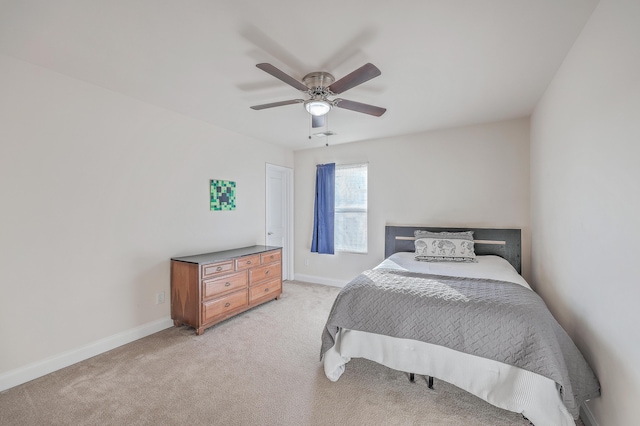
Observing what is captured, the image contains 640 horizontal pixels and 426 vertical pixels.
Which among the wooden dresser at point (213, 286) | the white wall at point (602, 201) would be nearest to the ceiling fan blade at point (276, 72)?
the white wall at point (602, 201)

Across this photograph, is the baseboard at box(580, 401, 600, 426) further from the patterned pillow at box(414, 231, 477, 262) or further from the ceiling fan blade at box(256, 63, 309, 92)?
the ceiling fan blade at box(256, 63, 309, 92)

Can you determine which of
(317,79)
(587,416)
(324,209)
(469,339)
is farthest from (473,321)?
(324,209)

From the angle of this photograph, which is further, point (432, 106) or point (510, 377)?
point (432, 106)

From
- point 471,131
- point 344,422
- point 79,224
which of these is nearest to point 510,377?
point 344,422

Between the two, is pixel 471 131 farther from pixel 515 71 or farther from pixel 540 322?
pixel 540 322

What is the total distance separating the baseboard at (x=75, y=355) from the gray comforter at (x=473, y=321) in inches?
79.7

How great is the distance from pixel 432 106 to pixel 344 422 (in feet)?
10.00

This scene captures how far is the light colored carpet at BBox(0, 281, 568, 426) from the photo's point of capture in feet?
5.79

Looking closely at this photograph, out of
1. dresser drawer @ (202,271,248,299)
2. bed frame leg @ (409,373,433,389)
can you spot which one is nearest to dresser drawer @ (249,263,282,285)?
dresser drawer @ (202,271,248,299)

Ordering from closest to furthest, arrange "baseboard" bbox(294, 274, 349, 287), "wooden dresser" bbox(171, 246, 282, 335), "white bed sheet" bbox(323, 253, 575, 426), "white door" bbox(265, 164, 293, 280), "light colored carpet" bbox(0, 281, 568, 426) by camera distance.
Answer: "white bed sheet" bbox(323, 253, 575, 426), "light colored carpet" bbox(0, 281, 568, 426), "wooden dresser" bbox(171, 246, 282, 335), "baseboard" bbox(294, 274, 349, 287), "white door" bbox(265, 164, 293, 280)

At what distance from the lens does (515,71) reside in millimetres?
2328

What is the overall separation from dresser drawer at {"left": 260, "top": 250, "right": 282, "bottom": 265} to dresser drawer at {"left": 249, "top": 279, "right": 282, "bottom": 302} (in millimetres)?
298

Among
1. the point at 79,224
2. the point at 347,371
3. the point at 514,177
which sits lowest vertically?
the point at 347,371

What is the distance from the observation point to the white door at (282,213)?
4.85 meters
